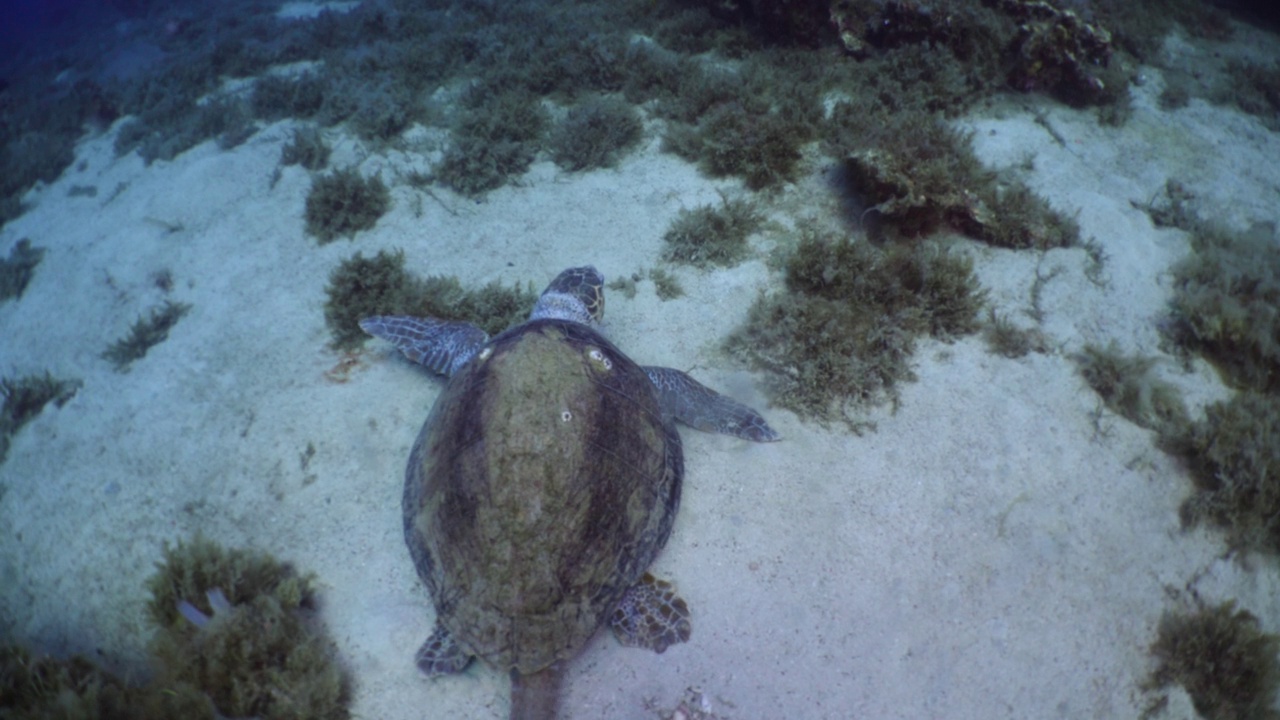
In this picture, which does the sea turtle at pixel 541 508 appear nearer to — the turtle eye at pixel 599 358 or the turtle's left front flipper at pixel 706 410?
the turtle eye at pixel 599 358

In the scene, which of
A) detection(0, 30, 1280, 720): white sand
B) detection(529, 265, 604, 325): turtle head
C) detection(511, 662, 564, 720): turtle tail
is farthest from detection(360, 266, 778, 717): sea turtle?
detection(529, 265, 604, 325): turtle head

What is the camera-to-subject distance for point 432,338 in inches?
191

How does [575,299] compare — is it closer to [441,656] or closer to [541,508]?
[541,508]

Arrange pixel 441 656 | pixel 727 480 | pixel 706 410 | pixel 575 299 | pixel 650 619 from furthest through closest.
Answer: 1. pixel 575 299
2. pixel 706 410
3. pixel 727 480
4. pixel 650 619
5. pixel 441 656

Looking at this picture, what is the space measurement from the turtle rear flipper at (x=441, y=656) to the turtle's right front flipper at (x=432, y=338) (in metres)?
2.07

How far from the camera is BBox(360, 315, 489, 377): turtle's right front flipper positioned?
15.2ft

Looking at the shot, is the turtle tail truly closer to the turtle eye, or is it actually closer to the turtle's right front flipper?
the turtle eye

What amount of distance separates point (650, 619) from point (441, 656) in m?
1.34

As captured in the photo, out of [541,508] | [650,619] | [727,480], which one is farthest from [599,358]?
[650,619]

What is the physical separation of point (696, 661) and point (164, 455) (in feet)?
16.7

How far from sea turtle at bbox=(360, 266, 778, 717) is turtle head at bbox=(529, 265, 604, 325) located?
728 mm

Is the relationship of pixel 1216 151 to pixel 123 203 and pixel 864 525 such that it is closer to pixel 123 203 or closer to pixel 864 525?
pixel 864 525

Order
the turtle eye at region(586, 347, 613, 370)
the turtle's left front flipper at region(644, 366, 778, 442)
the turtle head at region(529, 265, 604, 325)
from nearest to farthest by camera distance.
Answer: the turtle eye at region(586, 347, 613, 370) < the turtle's left front flipper at region(644, 366, 778, 442) < the turtle head at region(529, 265, 604, 325)

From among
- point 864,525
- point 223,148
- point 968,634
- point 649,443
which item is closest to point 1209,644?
point 968,634
